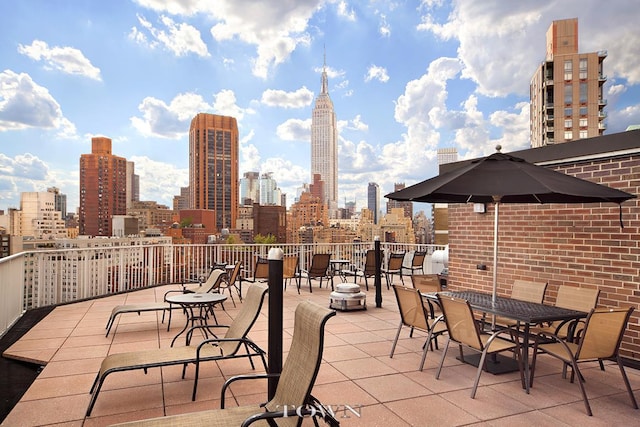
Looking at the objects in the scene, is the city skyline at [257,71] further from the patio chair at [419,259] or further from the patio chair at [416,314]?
the patio chair at [416,314]

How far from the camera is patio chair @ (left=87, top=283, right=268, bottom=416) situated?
3.20 meters

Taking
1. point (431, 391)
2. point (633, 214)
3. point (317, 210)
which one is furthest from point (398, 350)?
point (317, 210)

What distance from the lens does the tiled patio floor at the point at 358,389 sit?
10.0ft

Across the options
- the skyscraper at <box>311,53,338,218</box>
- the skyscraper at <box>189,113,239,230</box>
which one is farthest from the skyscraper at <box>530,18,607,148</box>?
the skyscraper at <box>189,113,239,230</box>

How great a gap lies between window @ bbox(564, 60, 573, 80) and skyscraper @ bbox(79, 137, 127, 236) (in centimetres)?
6856

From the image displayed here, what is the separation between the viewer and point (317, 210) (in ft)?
115

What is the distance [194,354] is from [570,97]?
255ft

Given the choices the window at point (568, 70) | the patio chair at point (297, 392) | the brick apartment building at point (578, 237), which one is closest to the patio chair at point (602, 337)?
the brick apartment building at point (578, 237)

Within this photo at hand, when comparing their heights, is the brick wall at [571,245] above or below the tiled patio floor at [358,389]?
above

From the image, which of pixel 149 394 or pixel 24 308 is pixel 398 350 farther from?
pixel 24 308

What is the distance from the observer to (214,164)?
66.8 metres

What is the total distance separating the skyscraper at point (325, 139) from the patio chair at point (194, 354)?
81.7 meters

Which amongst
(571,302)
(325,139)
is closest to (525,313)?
(571,302)

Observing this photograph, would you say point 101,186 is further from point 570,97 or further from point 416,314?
point 570,97
